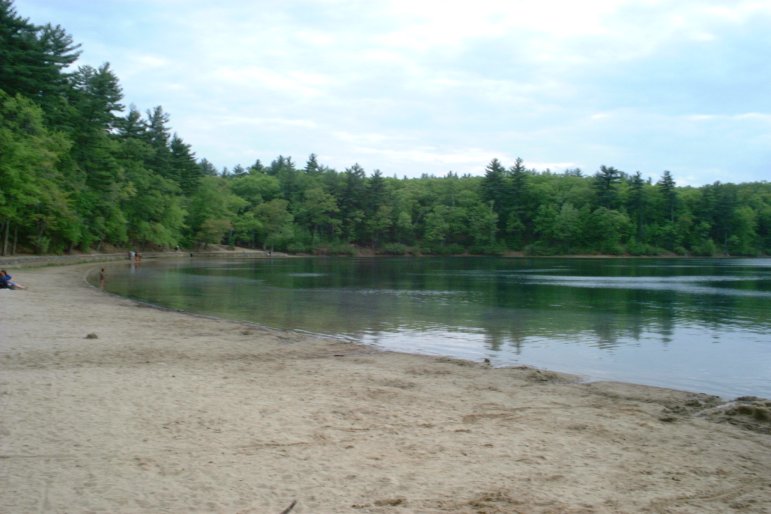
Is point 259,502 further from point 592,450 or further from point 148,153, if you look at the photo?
point 148,153

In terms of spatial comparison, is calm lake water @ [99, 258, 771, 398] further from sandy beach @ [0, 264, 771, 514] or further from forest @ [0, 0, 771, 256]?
forest @ [0, 0, 771, 256]

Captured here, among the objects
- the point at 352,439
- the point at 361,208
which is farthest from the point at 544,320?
the point at 361,208

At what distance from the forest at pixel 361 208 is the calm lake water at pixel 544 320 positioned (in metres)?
28.7

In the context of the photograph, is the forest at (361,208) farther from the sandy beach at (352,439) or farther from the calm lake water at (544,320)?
the sandy beach at (352,439)

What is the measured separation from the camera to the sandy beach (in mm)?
5699

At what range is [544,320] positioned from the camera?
941 inches

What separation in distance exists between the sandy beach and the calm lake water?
3468 mm

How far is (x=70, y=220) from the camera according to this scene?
52.6 meters

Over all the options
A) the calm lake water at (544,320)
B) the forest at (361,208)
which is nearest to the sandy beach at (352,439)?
the calm lake water at (544,320)

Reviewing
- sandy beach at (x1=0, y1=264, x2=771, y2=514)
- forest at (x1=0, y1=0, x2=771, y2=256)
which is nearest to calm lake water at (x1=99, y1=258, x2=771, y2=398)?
sandy beach at (x1=0, y1=264, x2=771, y2=514)

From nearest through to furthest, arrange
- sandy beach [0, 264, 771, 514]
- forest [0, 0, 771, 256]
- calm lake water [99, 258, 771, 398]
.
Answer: sandy beach [0, 264, 771, 514]
calm lake water [99, 258, 771, 398]
forest [0, 0, 771, 256]

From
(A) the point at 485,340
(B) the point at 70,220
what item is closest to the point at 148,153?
(B) the point at 70,220

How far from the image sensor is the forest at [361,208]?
6369cm

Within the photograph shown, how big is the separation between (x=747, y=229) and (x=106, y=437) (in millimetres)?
Result: 143239
